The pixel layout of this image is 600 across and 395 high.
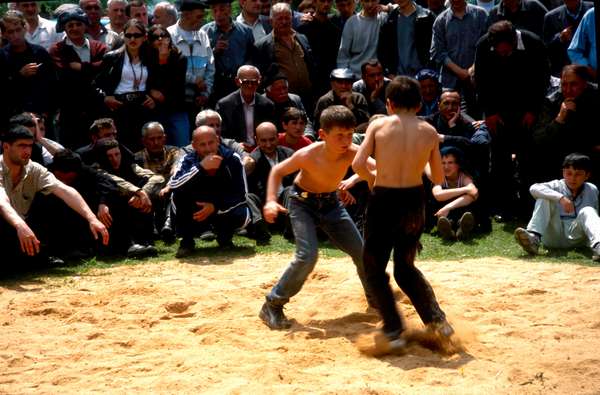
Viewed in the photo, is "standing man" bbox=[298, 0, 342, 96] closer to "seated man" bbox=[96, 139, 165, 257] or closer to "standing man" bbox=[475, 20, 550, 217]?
"standing man" bbox=[475, 20, 550, 217]

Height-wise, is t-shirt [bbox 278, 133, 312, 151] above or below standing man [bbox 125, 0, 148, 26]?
below

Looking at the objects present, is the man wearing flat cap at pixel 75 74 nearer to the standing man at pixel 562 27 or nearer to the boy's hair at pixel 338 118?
the boy's hair at pixel 338 118

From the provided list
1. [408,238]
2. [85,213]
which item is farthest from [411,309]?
[85,213]

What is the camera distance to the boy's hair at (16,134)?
333 inches

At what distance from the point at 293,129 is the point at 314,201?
380cm

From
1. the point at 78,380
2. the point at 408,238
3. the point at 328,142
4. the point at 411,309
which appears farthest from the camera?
the point at 411,309

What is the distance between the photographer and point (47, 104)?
10.2m

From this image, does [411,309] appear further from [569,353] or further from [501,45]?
[501,45]

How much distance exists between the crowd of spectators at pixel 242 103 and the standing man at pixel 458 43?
0.02 meters

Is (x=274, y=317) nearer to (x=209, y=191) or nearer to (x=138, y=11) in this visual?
(x=209, y=191)

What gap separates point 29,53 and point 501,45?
5.13 m

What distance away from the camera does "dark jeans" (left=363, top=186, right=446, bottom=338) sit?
5859mm

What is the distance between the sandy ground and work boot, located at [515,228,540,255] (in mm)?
331

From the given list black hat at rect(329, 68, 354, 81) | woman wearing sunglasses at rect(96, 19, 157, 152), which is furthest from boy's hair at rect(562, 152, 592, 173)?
woman wearing sunglasses at rect(96, 19, 157, 152)
